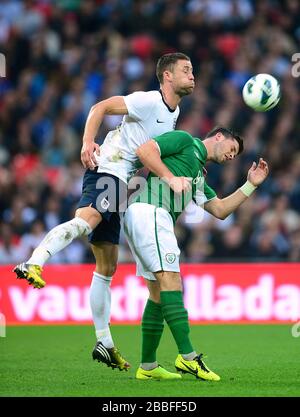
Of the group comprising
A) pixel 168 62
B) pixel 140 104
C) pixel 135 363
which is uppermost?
pixel 168 62

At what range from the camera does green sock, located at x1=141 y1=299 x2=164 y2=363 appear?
7.53m

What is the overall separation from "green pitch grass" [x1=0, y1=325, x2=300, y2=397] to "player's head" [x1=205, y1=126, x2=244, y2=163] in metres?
1.66

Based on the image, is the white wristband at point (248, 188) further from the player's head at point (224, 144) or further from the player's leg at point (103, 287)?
the player's leg at point (103, 287)

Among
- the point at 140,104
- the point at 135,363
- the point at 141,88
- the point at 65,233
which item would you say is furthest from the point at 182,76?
the point at 141,88

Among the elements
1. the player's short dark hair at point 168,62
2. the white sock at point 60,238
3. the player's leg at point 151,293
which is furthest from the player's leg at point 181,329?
the player's short dark hair at point 168,62

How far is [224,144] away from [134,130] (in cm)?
76

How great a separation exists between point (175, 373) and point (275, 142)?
27.6 feet

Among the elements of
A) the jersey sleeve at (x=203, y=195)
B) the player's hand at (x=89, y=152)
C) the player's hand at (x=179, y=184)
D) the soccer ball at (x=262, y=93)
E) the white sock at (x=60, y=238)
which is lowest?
the white sock at (x=60, y=238)

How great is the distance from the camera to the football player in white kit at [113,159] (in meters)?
7.66

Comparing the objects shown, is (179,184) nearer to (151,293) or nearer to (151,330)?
(151,293)

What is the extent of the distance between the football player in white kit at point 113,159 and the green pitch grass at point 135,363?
23.9 inches

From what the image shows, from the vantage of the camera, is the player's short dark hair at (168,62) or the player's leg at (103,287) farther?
the player's leg at (103,287)

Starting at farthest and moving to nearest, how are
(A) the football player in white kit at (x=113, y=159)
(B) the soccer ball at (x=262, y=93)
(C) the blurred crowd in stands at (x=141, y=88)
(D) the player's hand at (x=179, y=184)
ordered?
(C) the blurred crowd in stands at (x=141, y=88) < (B) the soccer ball at (x=262, y=93) < (A) the football player in white kit at (x=113, y=159) < (D) the player's hand at (x=179, y=184)

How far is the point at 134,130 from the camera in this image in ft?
26.1
